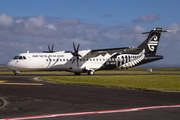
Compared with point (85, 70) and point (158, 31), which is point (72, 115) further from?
point (158, 31)

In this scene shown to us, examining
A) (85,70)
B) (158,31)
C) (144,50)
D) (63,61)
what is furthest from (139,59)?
(63,61)

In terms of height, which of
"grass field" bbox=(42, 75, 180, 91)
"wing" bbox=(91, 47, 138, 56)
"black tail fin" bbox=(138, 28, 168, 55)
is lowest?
"grass field" bbox=(42, 75, 180, 91)

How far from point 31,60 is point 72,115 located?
32535 mm

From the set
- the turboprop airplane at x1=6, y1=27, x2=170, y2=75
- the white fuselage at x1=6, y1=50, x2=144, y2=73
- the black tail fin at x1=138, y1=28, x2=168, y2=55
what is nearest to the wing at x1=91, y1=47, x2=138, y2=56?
the turboprop airplane at x1=6, y1=27, x2=170, y2=75

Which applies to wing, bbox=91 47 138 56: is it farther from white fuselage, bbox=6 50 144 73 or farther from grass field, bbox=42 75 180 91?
grass field, bbox=42 75 180 91

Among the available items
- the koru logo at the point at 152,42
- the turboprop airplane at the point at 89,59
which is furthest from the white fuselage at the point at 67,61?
the koru logo at the point at 152,42

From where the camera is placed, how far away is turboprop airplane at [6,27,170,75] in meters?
39.6

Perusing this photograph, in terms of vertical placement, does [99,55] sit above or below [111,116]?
above

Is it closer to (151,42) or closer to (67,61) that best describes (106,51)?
(67,61)

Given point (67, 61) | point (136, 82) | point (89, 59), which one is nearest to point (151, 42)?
point (89, 59)

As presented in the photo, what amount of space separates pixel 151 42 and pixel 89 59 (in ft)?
46.2

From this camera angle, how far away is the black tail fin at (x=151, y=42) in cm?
4762

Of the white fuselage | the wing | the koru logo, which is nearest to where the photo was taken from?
the white fuselage

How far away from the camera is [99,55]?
4444 centimetres
